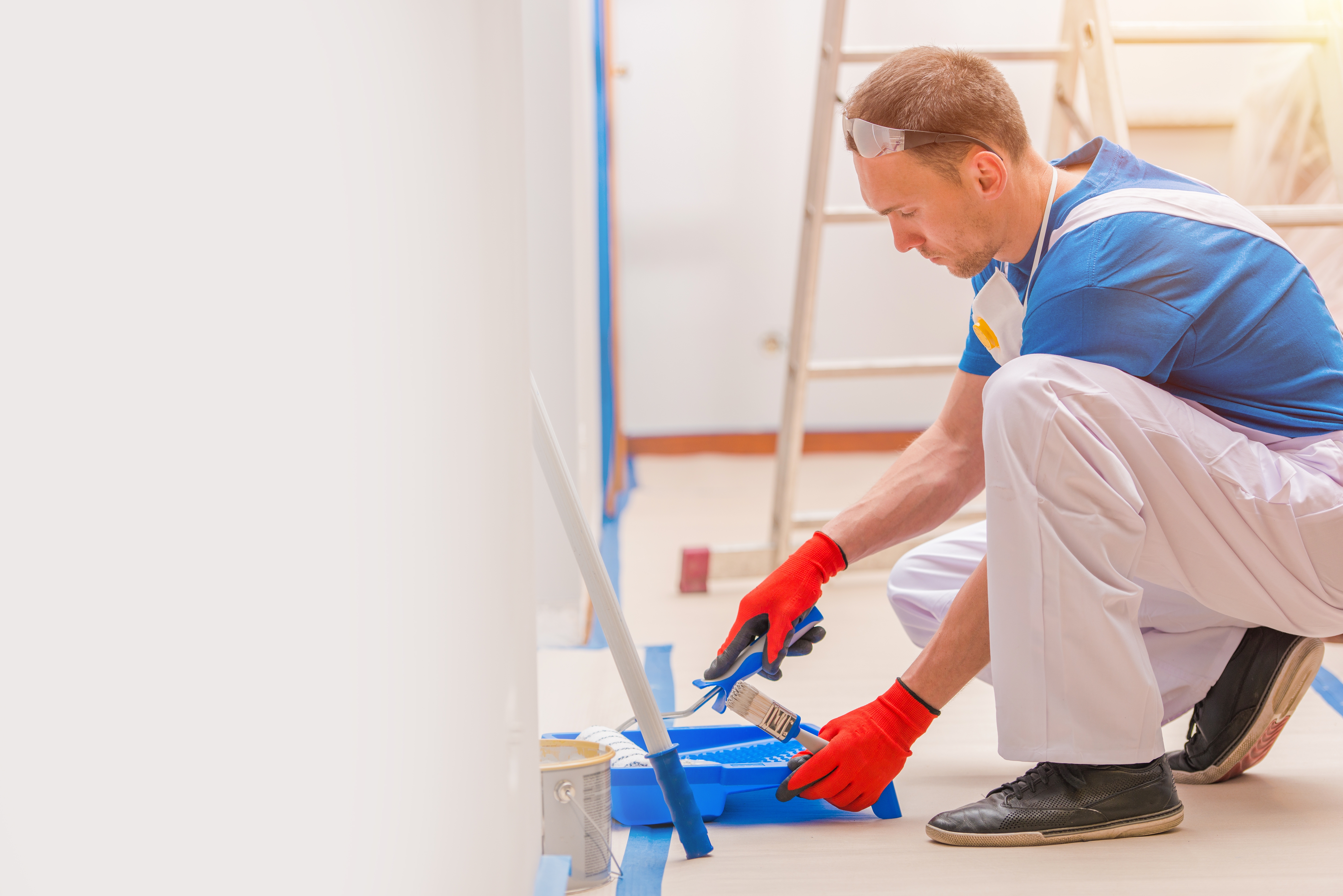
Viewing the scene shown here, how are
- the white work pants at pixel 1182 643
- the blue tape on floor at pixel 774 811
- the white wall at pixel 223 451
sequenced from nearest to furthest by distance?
the white wall at pixel 223 451
the blue tape on floor at pixel 774 811
the white work pants at pixel 1182 643

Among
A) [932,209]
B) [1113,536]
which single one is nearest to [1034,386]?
[1113,536]

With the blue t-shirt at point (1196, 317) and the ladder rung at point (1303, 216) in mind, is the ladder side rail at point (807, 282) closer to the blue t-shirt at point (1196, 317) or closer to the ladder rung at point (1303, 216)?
the ladder rung at point (1303, 216)

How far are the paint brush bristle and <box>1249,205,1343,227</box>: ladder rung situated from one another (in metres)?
1.55

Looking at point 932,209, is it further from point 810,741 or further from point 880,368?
point 880,368

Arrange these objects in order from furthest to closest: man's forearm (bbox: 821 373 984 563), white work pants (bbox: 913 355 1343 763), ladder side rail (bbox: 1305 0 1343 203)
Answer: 1. ladder side rail (bbox: 1305 0 1343 203)
2. man's forearm (bbox: 821 373 984 563)
3. white work pants (bbox: 913 355 1343 763)

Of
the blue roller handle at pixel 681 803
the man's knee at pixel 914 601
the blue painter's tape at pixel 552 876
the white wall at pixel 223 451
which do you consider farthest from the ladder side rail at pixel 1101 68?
the white wall at pixel 223 451

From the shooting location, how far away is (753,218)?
191 inches

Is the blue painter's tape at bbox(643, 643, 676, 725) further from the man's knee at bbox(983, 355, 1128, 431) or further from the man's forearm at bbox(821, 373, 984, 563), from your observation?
the man's knee at bbox(983, 355, 1128, 431)

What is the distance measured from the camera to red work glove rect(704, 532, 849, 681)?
129 cm

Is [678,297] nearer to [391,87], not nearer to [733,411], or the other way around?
[733,411]

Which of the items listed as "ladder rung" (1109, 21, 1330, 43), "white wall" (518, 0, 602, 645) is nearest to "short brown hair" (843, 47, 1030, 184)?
"white wall" (518, 0, 602, 645)

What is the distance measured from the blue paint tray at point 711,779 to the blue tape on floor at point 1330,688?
2.87ft

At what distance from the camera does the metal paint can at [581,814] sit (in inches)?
40.1

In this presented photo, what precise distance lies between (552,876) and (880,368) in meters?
1.84
